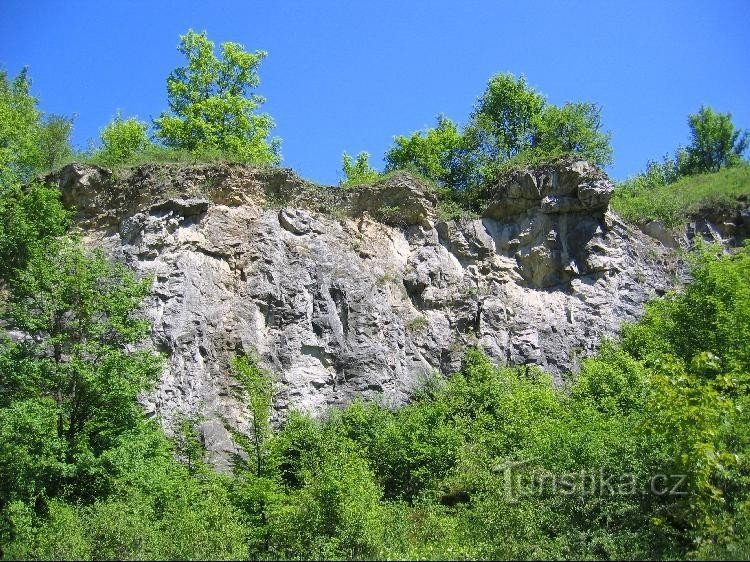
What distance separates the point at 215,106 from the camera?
3169 cm

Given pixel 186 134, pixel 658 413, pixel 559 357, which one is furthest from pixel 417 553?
pixel 186 134

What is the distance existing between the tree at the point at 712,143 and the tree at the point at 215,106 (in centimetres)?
1952

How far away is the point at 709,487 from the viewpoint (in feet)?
42.4

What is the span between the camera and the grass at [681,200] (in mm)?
27516

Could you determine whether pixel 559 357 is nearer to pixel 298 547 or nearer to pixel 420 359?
pixel 420 359

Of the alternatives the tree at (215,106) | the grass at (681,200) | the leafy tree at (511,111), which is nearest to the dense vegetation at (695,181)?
the grass at (681,200)

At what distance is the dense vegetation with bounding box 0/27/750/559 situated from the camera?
1345 centimetres

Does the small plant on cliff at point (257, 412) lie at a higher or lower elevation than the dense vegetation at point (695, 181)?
lower

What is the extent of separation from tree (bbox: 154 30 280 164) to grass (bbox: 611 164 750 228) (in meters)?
13.8

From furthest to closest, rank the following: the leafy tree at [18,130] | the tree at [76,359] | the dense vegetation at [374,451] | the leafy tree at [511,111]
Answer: the leafy tree at [511,111] < the leafy tree at [18,130] < the tree at [76,359] < the dense vegetation at [374,451]

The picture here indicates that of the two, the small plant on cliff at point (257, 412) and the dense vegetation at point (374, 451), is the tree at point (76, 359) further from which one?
the small plant on cliff at point (257, 412)

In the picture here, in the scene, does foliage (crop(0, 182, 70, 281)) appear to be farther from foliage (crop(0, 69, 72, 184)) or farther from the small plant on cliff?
the small plant on cliff

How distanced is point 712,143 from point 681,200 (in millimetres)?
9927

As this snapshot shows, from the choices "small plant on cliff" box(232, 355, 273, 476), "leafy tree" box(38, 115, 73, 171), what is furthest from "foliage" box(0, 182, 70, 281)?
"leafy tree" box(38, 115, 73, 171)
